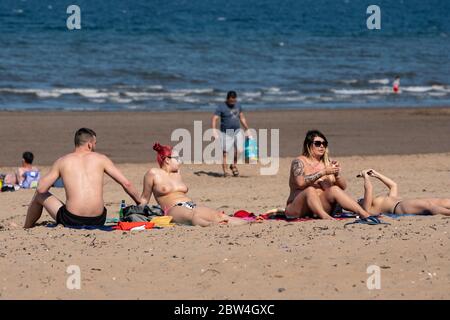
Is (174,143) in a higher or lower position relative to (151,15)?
lower

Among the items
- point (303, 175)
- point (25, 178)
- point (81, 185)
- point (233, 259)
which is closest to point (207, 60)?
point (25, 178)

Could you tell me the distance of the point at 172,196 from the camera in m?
10.4

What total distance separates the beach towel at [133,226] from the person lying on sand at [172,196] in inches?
17.7

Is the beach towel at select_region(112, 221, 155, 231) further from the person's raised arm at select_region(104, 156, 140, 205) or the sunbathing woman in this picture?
the sunbathing woman

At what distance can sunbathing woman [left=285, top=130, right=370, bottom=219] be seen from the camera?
9969 mm

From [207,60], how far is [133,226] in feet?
102

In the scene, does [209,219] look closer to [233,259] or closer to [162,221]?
[162,221]

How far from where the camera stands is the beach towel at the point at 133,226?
31.7 ft

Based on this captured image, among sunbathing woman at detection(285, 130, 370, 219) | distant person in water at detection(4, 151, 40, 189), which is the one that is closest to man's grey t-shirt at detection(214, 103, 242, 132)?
distant person in water at detection(4, 151, 40, 189)

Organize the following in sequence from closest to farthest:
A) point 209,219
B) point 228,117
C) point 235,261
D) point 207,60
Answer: point 235,261 < point 209,219 < point 228,117 < point 207,60
